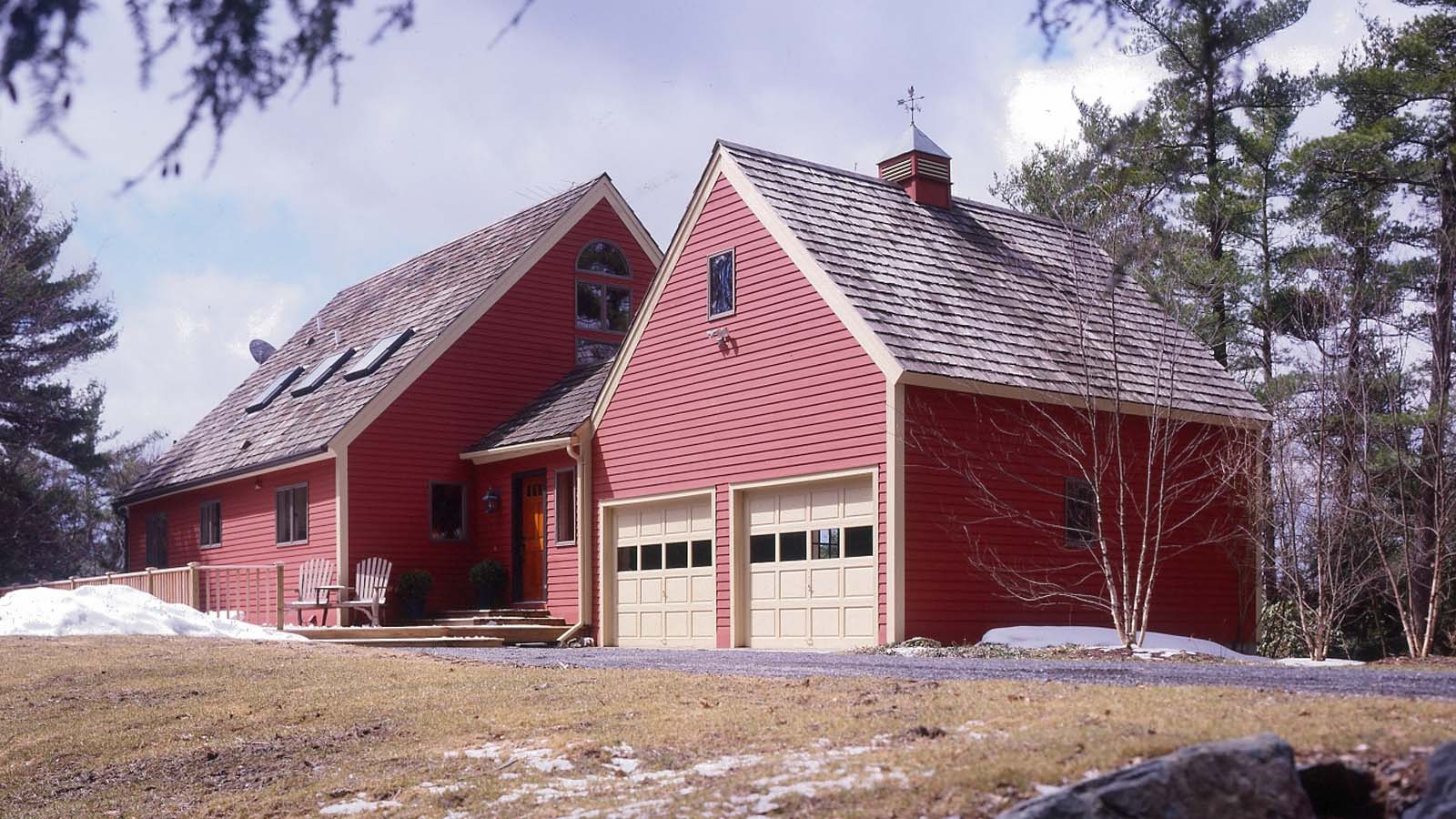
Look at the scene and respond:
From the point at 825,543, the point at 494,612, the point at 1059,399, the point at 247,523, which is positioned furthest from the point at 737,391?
the point at 247,523

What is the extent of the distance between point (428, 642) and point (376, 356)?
20.7 ft

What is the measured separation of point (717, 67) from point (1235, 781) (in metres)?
3.59

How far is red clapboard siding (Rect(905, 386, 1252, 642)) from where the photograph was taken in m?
17.5

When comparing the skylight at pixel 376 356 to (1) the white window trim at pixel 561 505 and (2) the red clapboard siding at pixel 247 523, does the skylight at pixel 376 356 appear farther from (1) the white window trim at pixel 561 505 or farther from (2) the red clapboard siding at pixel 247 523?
(1) the white window trim at pixel 561 505

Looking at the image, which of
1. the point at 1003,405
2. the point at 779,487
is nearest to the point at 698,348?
the point at 779,487

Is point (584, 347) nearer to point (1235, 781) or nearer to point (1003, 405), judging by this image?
point (1003, 405)

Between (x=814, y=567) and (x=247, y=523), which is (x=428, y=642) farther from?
(x=247, y=523)

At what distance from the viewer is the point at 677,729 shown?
31.0 feet

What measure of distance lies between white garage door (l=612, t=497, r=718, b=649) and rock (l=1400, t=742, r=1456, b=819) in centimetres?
1392

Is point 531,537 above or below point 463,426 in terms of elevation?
below

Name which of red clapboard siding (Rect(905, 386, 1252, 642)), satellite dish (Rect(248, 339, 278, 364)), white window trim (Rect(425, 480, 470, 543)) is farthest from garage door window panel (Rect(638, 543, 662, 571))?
satellite dish (Rect(248, 339, 278, 364))

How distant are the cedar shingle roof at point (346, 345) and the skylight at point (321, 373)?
24 centimetres

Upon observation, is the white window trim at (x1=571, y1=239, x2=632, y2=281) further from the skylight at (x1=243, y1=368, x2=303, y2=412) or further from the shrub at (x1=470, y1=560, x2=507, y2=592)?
the skylight at (x1=243, y1=368, x2=303, y2=412)

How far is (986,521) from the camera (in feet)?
59.5
